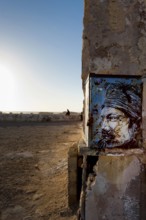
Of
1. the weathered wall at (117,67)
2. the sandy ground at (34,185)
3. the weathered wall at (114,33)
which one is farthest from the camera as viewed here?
the sandy ground at (34,185)

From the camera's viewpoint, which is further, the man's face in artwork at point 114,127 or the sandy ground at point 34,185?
the sandy ground at point 34,185

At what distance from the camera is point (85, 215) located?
2893 mm

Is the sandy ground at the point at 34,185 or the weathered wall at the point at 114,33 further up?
the weathered wall at the point at 114,33

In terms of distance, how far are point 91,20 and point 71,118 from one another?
51.0ft

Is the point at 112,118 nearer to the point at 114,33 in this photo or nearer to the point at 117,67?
the point at 117,67

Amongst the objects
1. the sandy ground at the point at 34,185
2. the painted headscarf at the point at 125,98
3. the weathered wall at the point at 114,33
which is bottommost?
the sandy ground at the point at 34,185

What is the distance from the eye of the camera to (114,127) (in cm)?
294

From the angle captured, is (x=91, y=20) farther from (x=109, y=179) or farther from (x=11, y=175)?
(x=11, y=175)

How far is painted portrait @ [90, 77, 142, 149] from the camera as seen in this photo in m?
2.91

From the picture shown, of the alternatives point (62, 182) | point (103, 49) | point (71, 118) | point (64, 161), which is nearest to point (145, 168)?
point (103, 49)

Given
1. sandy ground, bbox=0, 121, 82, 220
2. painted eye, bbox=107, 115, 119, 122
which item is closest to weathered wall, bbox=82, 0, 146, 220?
painted eye, bbox=107, 115, 119, 122

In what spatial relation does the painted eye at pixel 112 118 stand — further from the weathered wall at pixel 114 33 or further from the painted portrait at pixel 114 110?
the weathered wall at pixel 114 33

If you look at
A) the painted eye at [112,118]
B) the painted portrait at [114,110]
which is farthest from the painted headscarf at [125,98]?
the painted eye at [112,118]

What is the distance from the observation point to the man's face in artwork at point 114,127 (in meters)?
2.93
